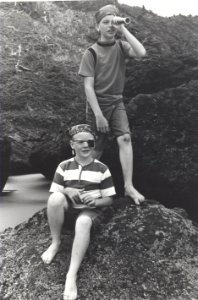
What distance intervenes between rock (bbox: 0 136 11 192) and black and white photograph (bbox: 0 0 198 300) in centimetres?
1

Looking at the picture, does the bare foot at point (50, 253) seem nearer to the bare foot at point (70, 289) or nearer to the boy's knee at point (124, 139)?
the bare foot at point (70, 289)

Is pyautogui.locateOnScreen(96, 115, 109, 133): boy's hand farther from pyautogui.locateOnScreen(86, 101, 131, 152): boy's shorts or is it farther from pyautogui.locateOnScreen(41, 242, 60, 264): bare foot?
pyautogui.locateOnScreen(41, 242, 60, 264): bare foot

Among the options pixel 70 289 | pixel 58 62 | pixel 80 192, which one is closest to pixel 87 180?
pixel 80 192

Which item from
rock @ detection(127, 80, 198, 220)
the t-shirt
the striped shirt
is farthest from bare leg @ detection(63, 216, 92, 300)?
rock @ detection(127, 80, 198, 220)

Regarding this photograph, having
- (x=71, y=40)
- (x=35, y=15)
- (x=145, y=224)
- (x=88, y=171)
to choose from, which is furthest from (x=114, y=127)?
(x=35, y=15)

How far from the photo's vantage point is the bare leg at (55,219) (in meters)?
3.17

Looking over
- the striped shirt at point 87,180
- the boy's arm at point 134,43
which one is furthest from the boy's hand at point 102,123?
the boy's arm at point 134,43

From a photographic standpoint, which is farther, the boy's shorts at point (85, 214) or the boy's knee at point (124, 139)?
the boy's knee at point (124, 139)

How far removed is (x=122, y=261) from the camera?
10.6ft

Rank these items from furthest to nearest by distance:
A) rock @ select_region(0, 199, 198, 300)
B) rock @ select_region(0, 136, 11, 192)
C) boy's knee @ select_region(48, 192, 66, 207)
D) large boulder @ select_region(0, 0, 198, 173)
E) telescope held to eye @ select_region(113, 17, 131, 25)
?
large boulder @ select_region(0, 0, 198, 173), rock @ select_region(0, 136, 11, 192), telescope held to eye @ select_region(113, 17, 131, 25), boy's knee @ select_region(48, 192, 66, 207), rock @ select_region(0, 199, 198, 300)

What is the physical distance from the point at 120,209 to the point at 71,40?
383 cm

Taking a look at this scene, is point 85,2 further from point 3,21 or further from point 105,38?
point 105,38

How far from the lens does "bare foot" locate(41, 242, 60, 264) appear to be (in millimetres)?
3234

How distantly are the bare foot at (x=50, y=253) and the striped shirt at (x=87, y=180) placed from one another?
1.30 ft
